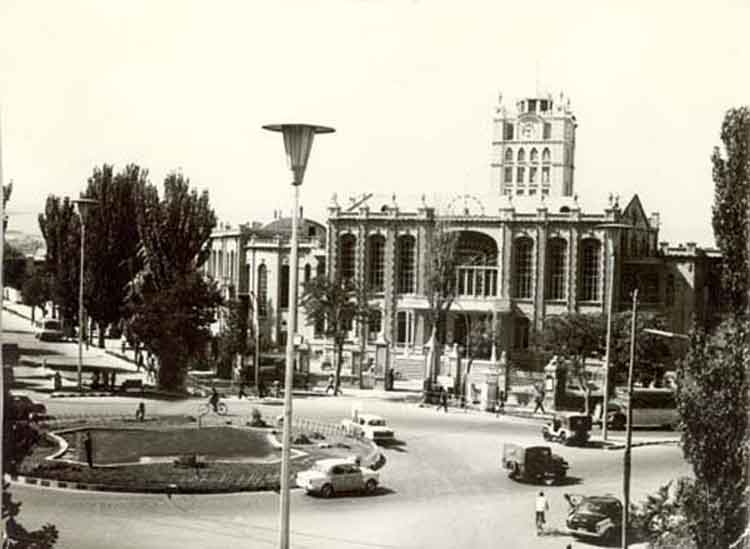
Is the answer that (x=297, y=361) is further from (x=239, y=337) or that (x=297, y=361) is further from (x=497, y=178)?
(x=497, y=178)

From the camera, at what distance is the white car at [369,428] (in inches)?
298

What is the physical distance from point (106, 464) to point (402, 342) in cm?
350

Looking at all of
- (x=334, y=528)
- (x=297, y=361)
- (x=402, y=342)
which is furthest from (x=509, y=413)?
(x=334, y=528)

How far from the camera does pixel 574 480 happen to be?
7.09 meters

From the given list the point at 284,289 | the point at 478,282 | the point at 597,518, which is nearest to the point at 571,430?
the point at 597,518

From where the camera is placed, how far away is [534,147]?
30.4 feet

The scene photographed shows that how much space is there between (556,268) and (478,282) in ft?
4.38

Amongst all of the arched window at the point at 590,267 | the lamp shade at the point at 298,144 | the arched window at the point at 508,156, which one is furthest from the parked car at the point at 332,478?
the arched window at the point at 590,267

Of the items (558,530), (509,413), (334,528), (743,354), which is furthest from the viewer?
(509,413)

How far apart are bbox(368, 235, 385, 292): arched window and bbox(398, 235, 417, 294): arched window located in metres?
0.17

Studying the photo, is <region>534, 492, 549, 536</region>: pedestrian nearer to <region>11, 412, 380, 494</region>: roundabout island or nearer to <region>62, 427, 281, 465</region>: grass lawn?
<region>11, 412, 380, 494</region>: roundabout island

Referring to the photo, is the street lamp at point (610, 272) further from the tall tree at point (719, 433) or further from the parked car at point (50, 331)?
the parked car at point (50, 331)

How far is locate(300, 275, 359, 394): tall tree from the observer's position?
8.24m

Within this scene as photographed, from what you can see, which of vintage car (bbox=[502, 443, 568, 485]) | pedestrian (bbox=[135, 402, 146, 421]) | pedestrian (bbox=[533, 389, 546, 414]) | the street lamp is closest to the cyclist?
pedestrian (bbox=[135, 402, 146, 421])
